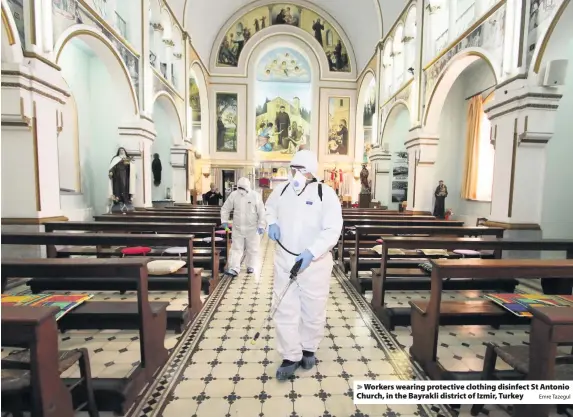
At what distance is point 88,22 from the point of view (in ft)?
20.4

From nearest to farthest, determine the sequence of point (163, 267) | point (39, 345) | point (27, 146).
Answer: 1. point (39, 345)
2. point (163, 267)
3. point (27, 146)

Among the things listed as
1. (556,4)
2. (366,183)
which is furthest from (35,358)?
(366,183)

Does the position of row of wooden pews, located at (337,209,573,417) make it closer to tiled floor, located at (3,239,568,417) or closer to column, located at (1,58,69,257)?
tiled floor, located at (3,239,568,417)

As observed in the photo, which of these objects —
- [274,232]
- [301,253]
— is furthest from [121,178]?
[301,253]

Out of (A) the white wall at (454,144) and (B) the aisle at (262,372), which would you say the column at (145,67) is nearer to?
(B) the aisle at (262,372)

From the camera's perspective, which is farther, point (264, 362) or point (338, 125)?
point (338, 125)

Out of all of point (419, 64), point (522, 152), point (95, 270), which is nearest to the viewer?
point (95, 270)

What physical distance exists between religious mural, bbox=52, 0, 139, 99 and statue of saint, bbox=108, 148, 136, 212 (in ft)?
5.27

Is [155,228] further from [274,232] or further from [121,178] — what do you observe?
[121,178]

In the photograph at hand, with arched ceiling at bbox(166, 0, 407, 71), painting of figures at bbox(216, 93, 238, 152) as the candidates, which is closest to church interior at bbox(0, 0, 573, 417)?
arched ceiling at bbox(166, 0, 407, 71)

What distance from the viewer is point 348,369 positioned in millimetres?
2826

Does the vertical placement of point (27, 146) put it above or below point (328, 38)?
below

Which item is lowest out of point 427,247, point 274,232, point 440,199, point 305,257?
point 427,247

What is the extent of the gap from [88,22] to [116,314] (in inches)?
239
